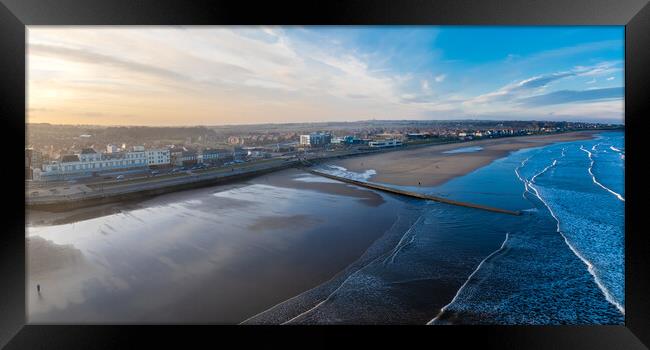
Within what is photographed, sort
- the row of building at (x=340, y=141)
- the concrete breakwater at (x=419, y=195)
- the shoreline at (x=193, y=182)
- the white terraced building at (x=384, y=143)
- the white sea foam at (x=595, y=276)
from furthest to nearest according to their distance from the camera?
the row of building at (x=340, y=141) < the white terraced building at (x=384, y=143) < the shoreline at (x=193, y=182) < the concrete breakwater at (x=419, y=195) < the white sea foam at (x=595, y=276)

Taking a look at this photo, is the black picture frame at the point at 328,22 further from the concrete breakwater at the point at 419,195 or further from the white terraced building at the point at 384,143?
the white terraced building at the point at 384,143

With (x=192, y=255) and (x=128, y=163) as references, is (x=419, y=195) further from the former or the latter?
(x=128, y=163)

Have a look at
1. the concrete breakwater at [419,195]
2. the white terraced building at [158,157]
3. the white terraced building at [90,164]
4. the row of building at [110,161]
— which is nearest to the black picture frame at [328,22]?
the concrete breakwater at [419,195]

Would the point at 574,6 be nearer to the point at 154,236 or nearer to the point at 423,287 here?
the point at 423,287

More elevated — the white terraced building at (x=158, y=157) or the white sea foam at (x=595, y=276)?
the white terraced building at (x=158, y=157)

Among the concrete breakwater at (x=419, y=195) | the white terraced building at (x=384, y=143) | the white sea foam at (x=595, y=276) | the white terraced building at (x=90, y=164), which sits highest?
the white terraced building at (x=384, y=143)

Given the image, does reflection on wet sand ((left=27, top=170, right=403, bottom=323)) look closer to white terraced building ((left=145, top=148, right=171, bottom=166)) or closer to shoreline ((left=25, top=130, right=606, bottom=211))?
shoreline ((left=25, top=130, right=606, bottom=211))
